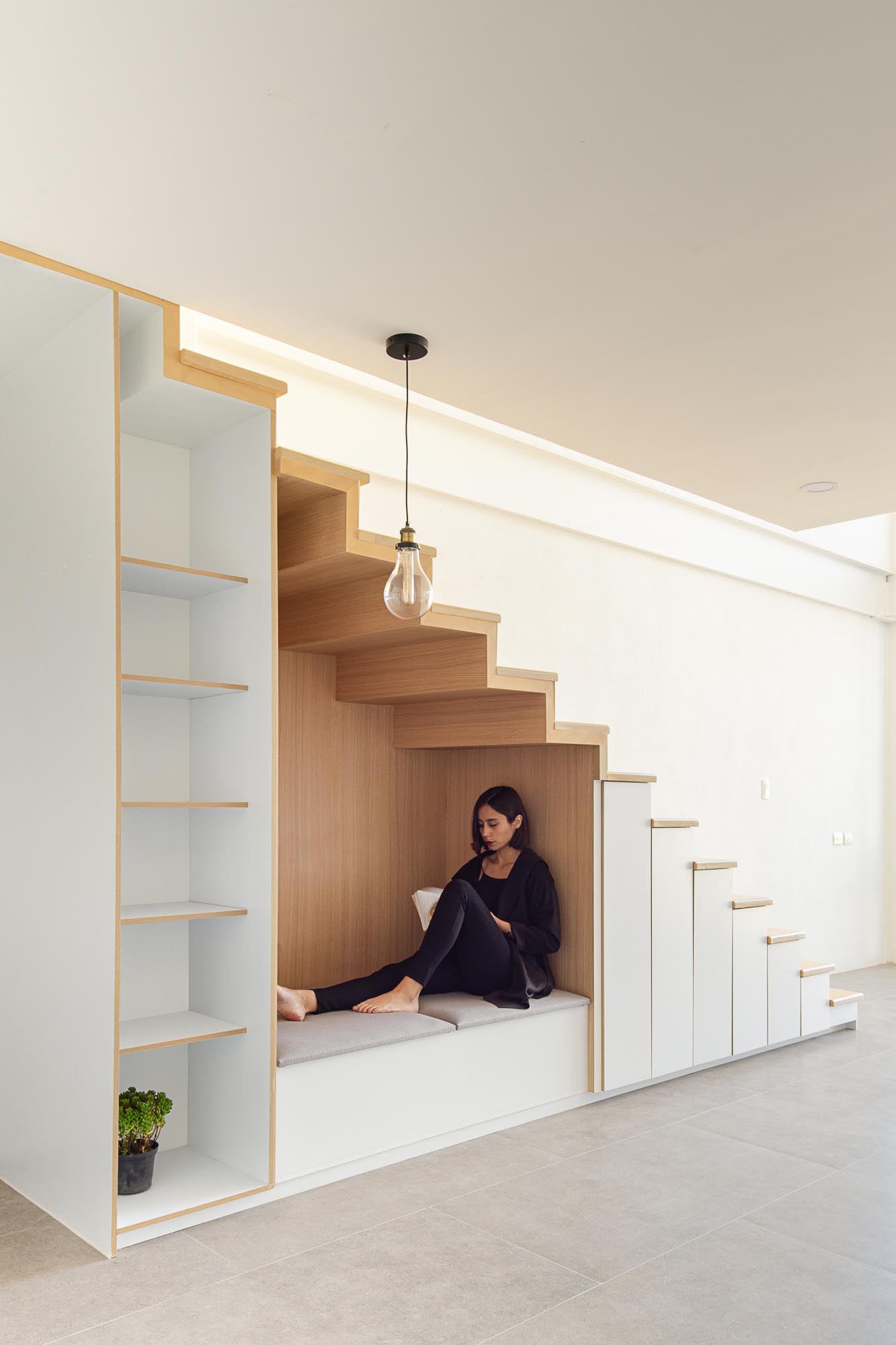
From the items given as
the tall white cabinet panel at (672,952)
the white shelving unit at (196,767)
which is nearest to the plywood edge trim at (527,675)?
the tall white cabinet panel at (672,952)

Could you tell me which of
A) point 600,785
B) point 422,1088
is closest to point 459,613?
point 600,785

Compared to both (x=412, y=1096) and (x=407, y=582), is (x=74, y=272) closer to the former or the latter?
(x=407, y=582)

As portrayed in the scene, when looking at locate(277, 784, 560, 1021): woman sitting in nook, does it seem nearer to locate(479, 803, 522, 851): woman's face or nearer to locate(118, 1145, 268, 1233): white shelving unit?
locate(479, 803, 522, 851): woman's face

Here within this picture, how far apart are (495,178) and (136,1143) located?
101 inches

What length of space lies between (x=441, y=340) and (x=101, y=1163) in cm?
236

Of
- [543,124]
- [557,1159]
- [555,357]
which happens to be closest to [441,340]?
[555,357]

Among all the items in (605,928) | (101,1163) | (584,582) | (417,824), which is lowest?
(101,1163)

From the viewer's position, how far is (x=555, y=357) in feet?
10.3

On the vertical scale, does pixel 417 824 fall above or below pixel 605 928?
above

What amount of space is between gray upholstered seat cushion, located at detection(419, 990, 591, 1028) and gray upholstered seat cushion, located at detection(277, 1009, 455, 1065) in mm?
69

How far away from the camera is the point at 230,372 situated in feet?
9.67

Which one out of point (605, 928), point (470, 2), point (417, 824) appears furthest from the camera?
point (417, 824)

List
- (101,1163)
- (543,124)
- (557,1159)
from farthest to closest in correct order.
Result: 1. (557,1159)
2. (101,1163)
3. (543,124)

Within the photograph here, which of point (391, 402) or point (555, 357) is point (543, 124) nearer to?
point (555, 357)
